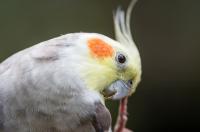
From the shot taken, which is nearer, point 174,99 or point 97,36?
point 97,36

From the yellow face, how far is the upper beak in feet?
0.05

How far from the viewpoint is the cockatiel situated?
7.54 feet

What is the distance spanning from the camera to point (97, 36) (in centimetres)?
258

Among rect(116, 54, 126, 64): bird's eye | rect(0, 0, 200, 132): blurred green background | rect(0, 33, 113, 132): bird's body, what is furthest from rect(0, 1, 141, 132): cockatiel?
rect(0, 0, 200, 132): blurred green background

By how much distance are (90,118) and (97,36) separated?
43 centimetres

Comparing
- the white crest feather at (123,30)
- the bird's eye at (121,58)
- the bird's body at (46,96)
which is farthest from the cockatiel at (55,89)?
the white crest feather at (123,30)

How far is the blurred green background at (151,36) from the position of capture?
16.8 feet

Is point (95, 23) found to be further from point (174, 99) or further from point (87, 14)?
point (174, 99)

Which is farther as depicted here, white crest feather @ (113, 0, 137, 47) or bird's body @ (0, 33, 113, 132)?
white crest feather @ (113, 0, 137, 47)

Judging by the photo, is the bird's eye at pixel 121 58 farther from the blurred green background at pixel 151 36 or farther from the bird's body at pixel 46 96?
the blurred green background at pixel 151 36

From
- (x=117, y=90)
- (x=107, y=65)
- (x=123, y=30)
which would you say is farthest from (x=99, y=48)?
(x=123, y=30)

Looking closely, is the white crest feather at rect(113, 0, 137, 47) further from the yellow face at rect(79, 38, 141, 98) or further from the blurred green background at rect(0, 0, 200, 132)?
the blurred green background at rect(0, 0, 200, 132)

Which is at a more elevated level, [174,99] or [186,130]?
[174,99]

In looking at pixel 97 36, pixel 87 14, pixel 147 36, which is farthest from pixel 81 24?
pixel 97 36
